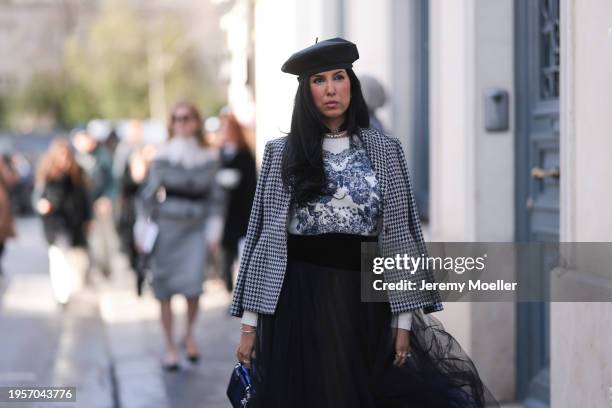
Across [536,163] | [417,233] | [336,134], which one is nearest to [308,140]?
[336,134]

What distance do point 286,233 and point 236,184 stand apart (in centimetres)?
735

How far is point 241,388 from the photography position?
14.5 ft

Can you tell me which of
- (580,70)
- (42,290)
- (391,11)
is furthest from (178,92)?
(580,70)

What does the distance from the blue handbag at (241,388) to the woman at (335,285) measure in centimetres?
3

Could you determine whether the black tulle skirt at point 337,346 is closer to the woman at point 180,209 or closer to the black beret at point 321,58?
the black beret at point 321,58

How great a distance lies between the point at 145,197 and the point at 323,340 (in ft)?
15.4

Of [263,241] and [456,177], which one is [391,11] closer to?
[456,177]

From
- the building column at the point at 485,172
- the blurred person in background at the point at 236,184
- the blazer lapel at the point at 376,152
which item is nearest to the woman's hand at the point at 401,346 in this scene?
the blazer lapel at the point at 376,152

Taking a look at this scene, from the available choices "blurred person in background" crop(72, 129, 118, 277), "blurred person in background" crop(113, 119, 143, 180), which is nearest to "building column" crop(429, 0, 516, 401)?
"blurred person in background" crop(113, 119, 143, 180)

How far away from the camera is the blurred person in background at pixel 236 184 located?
11680mm

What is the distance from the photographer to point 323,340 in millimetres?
4324

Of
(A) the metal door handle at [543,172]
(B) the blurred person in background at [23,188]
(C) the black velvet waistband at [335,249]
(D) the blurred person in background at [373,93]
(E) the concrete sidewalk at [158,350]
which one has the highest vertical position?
(D) the blurred person in background at [373,93]

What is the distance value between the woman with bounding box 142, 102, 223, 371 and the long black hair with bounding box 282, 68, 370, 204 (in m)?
4.38

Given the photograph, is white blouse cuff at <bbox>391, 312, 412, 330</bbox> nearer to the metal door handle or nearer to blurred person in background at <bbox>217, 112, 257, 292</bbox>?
the metal door handle
